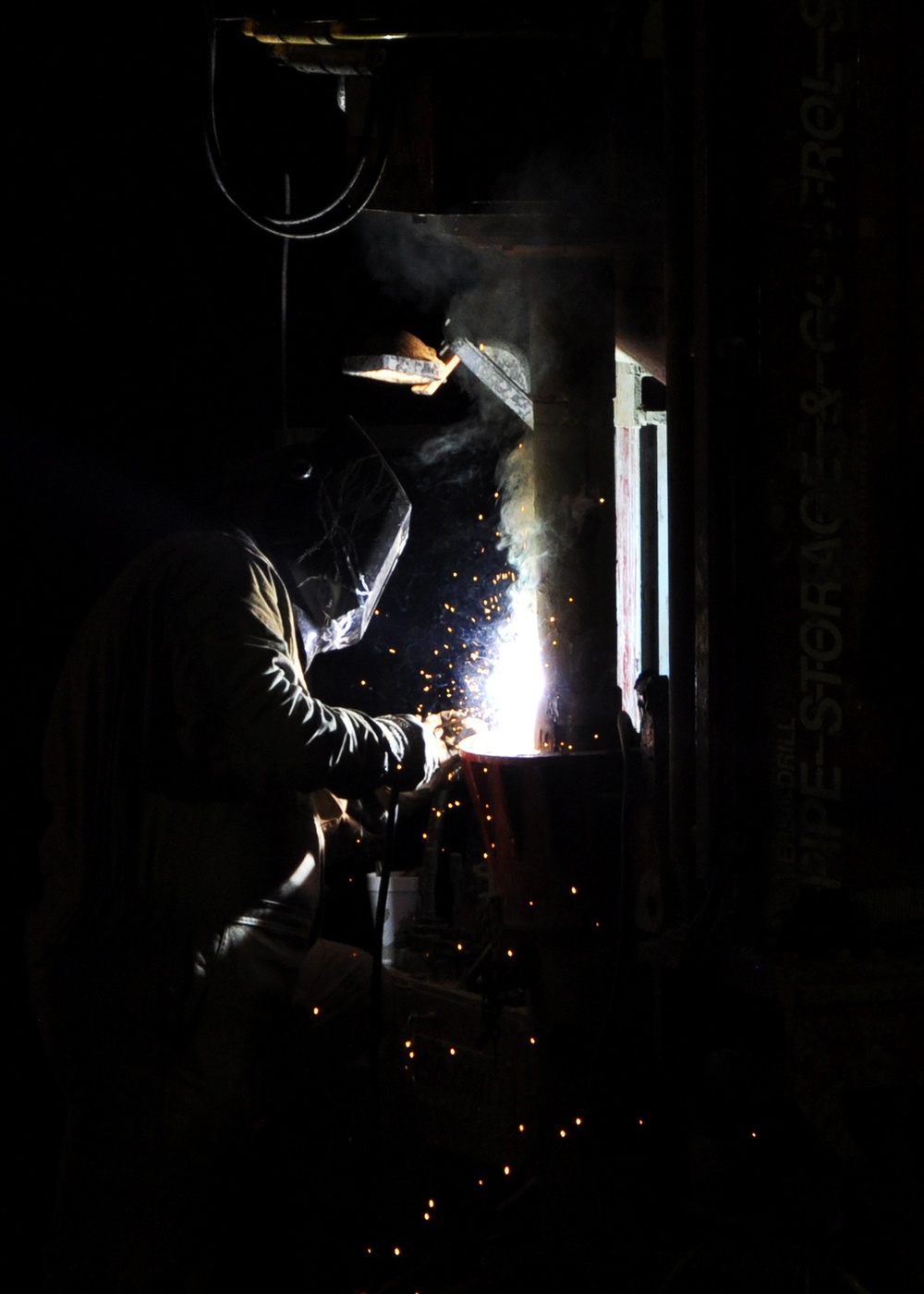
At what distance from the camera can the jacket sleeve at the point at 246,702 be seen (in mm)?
2791

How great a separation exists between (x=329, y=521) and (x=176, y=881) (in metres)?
1.13

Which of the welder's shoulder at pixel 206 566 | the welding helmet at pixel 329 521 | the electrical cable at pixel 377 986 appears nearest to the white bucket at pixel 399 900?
the electrical cable at pixel 377 986

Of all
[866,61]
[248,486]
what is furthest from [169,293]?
[866,61]

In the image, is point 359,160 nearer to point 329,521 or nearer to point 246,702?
point 329,521

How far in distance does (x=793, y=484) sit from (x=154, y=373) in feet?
10.8

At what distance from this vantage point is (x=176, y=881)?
2898 millimetres

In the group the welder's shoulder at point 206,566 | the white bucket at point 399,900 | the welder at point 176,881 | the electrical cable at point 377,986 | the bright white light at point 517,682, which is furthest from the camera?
the white bucket at point 399,900

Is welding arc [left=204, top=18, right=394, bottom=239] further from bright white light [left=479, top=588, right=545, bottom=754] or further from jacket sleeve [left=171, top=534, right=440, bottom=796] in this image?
bright white light [left=479, top=588, right=545, bottom=754]

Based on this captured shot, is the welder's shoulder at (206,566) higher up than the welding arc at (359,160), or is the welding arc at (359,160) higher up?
the welding arc at (359,160)

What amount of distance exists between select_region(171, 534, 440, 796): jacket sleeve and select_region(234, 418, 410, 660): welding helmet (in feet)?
1.02

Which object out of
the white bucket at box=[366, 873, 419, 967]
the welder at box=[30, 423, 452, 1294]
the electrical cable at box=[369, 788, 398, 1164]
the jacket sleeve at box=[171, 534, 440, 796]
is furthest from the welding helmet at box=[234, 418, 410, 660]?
the white bucket at box=[366, 873, 419, 967]

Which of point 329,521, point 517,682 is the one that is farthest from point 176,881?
point 517,682

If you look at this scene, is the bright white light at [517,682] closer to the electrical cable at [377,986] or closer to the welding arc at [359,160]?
the electrical cable at [377,986]

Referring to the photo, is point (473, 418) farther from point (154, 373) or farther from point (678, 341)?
point (678, 341)
